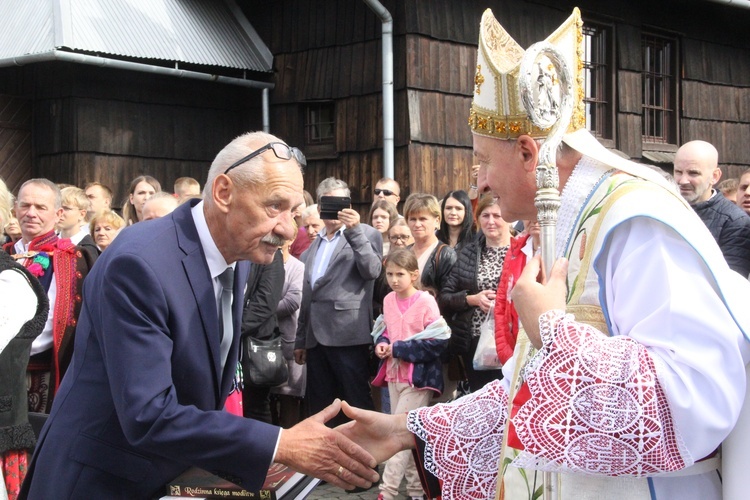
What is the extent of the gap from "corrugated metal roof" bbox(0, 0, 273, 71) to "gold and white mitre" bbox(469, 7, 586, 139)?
9218 millimetres

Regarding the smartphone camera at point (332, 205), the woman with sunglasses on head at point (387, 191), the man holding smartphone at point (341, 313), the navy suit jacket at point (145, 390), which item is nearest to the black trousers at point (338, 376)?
the man holding smartphone at point (341, 313)

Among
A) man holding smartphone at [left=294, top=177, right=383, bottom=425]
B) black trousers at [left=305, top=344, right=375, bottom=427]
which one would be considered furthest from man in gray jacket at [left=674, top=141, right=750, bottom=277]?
black trousers at [left=305, top=344, right=375, bottom=427]

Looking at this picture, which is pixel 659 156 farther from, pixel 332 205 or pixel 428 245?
pixel 332 205

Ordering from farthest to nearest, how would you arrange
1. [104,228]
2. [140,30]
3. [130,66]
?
1. [140,30]
2. [130,66]
3. [104,228]

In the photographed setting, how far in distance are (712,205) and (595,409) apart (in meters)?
4.49

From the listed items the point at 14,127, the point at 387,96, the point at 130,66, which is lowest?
the point at 14,127

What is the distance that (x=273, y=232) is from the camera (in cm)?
263

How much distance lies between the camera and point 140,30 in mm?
11555

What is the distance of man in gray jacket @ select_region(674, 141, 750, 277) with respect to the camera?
5637mm

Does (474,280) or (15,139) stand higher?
(15,139)

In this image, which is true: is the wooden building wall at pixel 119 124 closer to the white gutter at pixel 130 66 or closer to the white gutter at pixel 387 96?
the white gutter at pixel 130 66

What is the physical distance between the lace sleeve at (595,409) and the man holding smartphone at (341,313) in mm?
4316

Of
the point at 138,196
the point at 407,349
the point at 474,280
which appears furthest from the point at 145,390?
the point at 138,196

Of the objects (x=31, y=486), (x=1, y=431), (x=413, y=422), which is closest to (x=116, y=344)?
(x=31, y=486)
